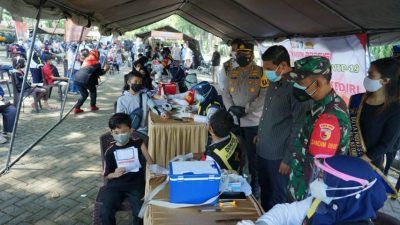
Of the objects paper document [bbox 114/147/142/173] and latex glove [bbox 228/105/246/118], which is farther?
latex glove [bbox 228/105/246/118]

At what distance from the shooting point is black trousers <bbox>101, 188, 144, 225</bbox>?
9.09ft

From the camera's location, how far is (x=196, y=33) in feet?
148

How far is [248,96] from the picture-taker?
149 inches

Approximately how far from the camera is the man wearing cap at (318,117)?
199cm

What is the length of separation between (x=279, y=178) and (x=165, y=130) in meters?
1.53

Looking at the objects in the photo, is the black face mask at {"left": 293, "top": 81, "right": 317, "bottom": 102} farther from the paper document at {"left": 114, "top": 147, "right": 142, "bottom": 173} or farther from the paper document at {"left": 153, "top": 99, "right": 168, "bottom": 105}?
the paper document at {"left": 153, "top": 99, "right": 168, "bottom": 105}

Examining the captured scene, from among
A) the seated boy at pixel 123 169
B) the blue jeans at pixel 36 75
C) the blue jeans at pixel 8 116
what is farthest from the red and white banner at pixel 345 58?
the blue jeans at pixel 36 75

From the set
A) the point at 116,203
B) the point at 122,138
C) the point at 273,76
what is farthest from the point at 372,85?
the point at 116,203

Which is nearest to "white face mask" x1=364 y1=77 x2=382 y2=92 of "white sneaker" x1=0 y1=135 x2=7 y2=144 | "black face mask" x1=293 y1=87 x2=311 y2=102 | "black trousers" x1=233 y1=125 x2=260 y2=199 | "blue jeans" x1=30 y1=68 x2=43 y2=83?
"black face mask" x1=293 y1=87 x2=311 y2=102

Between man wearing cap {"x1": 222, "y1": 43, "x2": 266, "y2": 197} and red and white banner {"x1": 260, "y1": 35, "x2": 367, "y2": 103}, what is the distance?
186 centimetres

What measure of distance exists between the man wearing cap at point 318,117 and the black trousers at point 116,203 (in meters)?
1.41

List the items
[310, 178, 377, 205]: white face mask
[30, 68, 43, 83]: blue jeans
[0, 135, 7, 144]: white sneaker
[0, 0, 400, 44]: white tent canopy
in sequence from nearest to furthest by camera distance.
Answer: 1. [310, 178, 377, 205]: white face mask
2. [0, 0, 400, 44]: white tent canopy
3. [0, 135, 7, 144]: white sneaker
4. [30, 68, 43, 83]: blue jeans

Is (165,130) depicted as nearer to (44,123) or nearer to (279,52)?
(279,52)

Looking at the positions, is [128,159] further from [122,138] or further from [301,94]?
[301,94]
